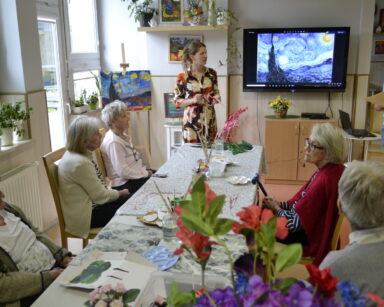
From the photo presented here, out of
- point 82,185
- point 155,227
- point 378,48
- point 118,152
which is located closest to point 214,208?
point 155,227

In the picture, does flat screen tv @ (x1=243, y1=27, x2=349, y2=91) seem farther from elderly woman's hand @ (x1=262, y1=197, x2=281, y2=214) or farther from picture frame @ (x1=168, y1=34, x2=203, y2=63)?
elderly woman's hand @ (x1=262, y1=197, x2=281, y2=214)

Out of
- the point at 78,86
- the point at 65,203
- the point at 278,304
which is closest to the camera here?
the point at 278,304

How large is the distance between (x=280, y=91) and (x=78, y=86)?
2332 millimetres

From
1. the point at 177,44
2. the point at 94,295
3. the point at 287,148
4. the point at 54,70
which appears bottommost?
the point at 287,148

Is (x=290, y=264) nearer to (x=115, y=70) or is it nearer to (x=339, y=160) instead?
(x=339, y=160)

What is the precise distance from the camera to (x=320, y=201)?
204 centimetres

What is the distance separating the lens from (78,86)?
4.41 m

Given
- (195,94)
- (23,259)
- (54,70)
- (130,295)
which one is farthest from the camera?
(54,70)

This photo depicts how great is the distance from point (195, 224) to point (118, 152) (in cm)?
232

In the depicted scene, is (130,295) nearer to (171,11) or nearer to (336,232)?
(336,232)

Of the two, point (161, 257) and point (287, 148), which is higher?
point (161, 257)

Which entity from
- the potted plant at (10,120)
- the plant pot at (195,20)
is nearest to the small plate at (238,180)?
A: the potted plant at (10,120)

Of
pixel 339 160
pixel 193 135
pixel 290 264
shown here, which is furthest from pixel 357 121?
pixel 290 264

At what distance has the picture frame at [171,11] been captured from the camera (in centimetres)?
459
